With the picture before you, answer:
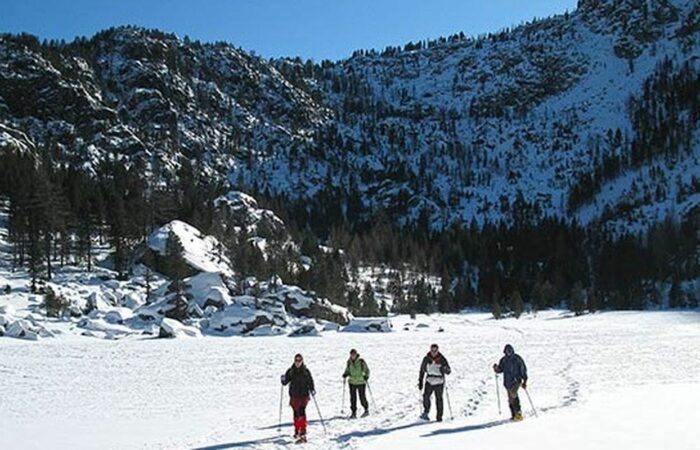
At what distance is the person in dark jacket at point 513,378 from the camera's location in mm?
17938

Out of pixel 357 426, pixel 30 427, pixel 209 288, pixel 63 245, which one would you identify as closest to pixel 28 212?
pixel 63 245

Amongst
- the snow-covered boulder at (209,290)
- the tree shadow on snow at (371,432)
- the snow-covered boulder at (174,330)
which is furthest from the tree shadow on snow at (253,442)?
the snow-covered boulder at (209,290)

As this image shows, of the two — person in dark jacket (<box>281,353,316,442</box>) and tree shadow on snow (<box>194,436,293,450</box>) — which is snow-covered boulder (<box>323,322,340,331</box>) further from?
tree shadow on snow (<box>194,436,293,450</box>)

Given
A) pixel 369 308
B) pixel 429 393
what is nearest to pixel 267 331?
pixel 369 308

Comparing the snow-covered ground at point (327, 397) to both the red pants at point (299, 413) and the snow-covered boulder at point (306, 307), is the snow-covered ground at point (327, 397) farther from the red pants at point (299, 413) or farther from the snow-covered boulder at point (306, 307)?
the snow-covered boulder at point (306, 307)

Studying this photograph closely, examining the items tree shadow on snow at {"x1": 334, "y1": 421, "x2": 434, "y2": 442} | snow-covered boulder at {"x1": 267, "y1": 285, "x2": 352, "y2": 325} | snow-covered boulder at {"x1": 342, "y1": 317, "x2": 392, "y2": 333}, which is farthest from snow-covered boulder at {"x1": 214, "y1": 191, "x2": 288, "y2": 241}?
tree shadow on snow at {"x1": 334, "y1": 421, "x2": 434, "y2": 442}

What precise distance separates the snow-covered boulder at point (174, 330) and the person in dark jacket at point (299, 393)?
135 ft

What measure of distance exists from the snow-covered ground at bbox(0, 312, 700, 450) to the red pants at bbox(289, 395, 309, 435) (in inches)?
18.9

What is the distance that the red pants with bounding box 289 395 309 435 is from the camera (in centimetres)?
1677

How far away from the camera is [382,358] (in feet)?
133

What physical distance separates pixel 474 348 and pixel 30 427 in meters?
33.6

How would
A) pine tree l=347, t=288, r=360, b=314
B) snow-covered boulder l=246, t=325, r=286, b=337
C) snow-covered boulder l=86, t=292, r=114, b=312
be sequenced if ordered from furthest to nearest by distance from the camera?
pine tree l=347, t=288, r=360, b=314, snow-covered boulder l=86, t=292, r=114, b=312, snow-covered boulder l=246, t=325, r=286, b=337

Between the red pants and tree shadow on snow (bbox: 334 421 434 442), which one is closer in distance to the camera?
tree shadow on snow (bbox: 334 421 434 442)

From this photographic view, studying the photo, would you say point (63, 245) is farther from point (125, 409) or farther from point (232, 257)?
point (125, 409)
